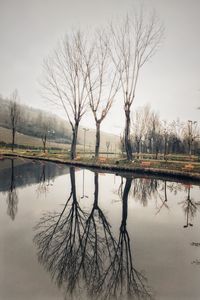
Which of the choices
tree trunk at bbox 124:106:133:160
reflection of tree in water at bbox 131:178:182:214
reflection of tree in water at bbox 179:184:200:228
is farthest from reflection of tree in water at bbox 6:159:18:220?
tree trunk at bbox 124:106:133:160

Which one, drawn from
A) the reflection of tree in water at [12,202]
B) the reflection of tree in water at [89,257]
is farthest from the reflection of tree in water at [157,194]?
the reflection of tree in water at [12,202]

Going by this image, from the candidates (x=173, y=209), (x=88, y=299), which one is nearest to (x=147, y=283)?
(x=88, y=299)

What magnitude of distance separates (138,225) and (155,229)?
1.27 ft

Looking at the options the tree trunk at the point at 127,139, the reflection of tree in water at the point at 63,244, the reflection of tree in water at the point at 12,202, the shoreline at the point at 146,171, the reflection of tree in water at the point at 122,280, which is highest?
the tree trunk at the point at 127,139

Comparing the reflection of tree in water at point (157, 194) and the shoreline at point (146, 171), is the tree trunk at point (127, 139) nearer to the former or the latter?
the shoreline at point (146, 171)

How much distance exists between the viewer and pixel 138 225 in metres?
5.15

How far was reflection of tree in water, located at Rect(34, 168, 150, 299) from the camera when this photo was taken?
2887 millimetres

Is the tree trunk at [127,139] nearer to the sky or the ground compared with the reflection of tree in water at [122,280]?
nearer to the sky

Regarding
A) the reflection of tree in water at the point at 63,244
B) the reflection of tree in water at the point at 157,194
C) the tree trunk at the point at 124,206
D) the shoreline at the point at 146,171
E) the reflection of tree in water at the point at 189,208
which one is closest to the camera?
the reflection of tree in water at the point at 63,244

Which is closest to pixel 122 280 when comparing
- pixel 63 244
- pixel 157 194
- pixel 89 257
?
pixel 89 257

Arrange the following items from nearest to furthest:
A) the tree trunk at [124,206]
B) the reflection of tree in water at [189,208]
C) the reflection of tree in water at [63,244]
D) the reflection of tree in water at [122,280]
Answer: the reflection of tree in water at [122,280]
the reflection of tree in water at [63,244]
the tree trunk at [124,206]
the reflection of tree in water at [189,208]

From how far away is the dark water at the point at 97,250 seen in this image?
2.88m

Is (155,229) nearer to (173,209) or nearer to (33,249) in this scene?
(173,209)

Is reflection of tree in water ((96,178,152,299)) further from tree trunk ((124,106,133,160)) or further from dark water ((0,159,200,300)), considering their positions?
tree trunk ((124,106,133,160))
